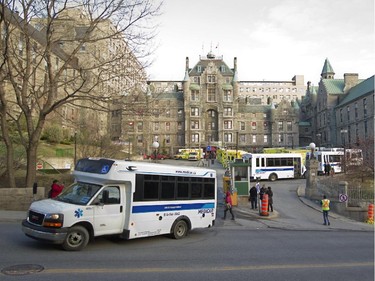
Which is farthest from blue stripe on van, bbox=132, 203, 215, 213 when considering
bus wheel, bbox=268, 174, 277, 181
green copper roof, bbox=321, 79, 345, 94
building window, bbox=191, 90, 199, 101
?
green copper roof, bbox=321, 79, 345, 94

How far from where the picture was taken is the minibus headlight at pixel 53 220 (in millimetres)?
9055

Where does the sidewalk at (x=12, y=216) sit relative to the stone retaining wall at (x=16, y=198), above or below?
below

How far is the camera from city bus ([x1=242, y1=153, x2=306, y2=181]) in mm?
35312

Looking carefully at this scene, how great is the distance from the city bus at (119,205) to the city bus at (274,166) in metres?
23.2

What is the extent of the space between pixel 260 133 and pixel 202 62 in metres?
25.5

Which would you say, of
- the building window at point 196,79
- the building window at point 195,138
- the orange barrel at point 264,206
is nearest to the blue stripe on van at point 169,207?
the orange barrel at point 264,206

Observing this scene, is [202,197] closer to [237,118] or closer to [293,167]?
[293,167]

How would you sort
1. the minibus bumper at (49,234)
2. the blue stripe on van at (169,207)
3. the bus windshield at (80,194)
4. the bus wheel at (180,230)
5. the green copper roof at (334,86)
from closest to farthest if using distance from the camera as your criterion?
the minibus bumper at (49,234), the bus windshield at (80,194), the blue stripe on van at (169,207), the bus wheel at (180,230), the green copper roof at (334,86)

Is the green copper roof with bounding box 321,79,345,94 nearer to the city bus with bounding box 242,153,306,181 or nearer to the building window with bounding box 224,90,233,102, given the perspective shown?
the building window with bounding box 224,90,233,102

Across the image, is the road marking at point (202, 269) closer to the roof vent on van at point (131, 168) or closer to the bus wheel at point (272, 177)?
the roof vent on van at point (131, 168)

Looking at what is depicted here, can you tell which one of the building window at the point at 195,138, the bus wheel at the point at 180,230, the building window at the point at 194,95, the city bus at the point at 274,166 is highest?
the building window at the point at 194,95

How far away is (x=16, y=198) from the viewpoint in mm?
16547

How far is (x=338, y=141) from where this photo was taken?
261ft

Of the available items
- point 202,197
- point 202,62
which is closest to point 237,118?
point 202,62
